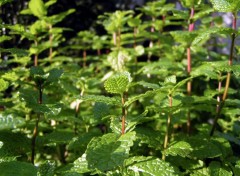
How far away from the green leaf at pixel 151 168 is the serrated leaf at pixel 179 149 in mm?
109

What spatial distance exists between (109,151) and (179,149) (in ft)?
0.95

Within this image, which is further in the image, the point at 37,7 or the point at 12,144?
the point at 37,7

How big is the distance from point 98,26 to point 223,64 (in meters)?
2.80

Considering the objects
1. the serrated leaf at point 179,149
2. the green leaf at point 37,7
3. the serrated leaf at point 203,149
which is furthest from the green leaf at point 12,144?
the green leaf at point 37,7

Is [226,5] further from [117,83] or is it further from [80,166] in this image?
[80,166]

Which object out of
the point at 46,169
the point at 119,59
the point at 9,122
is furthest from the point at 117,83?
the point at 119,59

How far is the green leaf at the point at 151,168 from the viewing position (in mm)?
1002

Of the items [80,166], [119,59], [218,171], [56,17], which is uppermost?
[56,17]

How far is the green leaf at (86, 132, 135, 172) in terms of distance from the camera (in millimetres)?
919

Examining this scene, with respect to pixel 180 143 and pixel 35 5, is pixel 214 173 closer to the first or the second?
pixel 180 143

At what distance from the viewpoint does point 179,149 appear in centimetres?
116

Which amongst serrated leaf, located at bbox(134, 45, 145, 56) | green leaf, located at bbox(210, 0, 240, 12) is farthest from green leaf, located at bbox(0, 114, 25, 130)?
serrated leaf, located at bbox(134, 45, 145, 56)

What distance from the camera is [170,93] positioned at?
1.23 metres

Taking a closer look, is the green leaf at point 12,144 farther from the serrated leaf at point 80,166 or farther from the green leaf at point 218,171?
the green leaf at point 218,171
